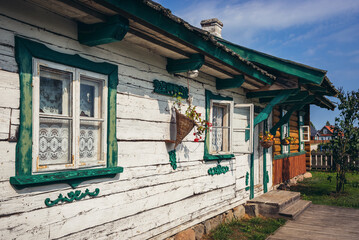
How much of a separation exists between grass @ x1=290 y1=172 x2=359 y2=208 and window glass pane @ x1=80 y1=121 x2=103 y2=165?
7210 mm

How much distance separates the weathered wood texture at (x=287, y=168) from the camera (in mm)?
10319

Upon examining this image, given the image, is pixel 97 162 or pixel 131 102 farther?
pixel 131 102

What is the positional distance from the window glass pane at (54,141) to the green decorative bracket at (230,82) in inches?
148

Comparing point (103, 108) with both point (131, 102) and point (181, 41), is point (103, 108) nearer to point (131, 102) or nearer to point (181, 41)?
point (131, 102)

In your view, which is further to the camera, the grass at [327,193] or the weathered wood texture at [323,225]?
the grass at [327,193]

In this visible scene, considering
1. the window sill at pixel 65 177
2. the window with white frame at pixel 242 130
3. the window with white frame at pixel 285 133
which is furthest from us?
the window with white frame at pixel 285 133

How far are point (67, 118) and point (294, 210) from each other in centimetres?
595

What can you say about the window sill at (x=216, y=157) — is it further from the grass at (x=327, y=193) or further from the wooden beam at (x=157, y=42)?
the grass at (x=327, y=193)

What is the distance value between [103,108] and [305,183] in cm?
1069

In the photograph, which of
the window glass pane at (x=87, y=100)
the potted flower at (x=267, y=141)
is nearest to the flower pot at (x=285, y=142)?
the potted flower at (x=267, y=141)

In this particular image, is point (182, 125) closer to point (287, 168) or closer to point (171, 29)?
point (171, 29)

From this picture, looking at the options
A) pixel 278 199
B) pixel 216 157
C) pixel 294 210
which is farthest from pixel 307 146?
pixel 216 157

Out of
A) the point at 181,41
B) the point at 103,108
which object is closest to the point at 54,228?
the point at 103,108

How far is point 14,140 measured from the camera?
288 centimetres
